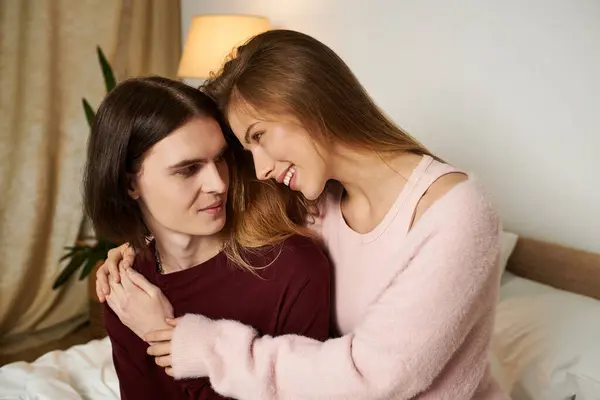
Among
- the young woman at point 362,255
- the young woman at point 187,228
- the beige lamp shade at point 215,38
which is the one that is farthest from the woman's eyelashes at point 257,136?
the beige lamp shade at point 215,38

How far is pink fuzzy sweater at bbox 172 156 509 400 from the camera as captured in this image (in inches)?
35.2

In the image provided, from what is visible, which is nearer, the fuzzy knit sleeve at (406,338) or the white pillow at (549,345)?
the fuzzy knit sleeve at (406,338)

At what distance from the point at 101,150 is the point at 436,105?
4.20ft

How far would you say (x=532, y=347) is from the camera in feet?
4.99

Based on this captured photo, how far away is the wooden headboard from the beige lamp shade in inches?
56.2

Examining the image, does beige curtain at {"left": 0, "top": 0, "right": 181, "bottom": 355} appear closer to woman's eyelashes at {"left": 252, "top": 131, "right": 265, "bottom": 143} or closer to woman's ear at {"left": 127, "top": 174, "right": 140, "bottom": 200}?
woman's ear at {"left": 127, "top": 174, "right": 140, "bottom": 200}

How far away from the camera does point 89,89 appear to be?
299cm

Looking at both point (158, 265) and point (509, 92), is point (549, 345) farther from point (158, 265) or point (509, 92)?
point (158, 265)

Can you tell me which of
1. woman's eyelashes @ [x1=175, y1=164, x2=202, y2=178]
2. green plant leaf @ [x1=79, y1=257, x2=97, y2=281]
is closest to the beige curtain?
green plant leaf @ [x1=79, y1=257, x2=97, y2=281]

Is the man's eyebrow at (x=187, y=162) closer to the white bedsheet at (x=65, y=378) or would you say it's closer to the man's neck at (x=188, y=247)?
the man's neck at (x=188, y=247)

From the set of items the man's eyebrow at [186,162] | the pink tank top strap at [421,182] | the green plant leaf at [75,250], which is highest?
the pink tank top strap at [421,182]

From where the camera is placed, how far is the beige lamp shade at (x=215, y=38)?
2.51 meters

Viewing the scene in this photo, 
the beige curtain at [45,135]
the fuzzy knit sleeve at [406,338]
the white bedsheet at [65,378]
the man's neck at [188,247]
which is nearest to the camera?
the fuzzy knit sleeve at [406,338]

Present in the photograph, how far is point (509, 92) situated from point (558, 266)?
569 mm
